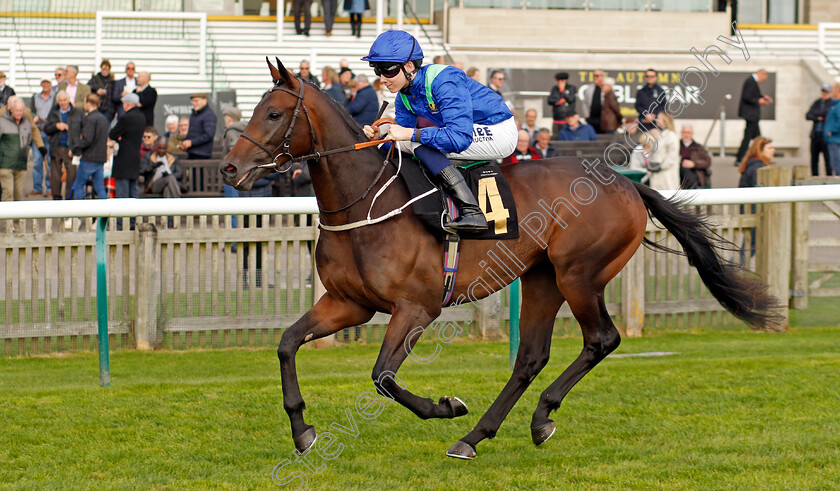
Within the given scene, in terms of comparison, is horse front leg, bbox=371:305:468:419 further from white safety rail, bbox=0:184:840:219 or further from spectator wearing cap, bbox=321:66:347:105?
spectator wearing cap, bbox=321:66:347:105

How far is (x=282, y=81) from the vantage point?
14.9ft

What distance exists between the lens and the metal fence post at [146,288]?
7.19 meters

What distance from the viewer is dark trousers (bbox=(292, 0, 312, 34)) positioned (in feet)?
65.9

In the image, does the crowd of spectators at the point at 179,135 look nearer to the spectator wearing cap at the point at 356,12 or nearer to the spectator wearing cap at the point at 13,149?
the spectator wearing cap at the point at 13,149

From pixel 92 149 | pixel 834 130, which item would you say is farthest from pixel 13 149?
pixel 834 130

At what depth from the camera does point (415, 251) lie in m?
4.66

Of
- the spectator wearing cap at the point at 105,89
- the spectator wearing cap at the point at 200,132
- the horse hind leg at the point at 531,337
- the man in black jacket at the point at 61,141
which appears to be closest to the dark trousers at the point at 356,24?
the spectator wearing cap at the point at 105,89

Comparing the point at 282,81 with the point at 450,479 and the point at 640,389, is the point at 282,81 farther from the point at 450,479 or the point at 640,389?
the point at 640,389

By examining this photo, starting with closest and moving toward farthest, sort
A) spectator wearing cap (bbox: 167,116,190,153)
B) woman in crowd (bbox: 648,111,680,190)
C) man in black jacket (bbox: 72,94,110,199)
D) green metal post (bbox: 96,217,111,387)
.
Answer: green metal post (bbox: 96,217,111,387), woman in crowd (bbox: 648,111,680,190), man in black jacket (bbox: 72,94,110,199), spectator wearing cap (bbox: 167,116,190,153)

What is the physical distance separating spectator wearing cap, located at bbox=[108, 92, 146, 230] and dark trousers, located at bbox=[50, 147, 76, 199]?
217 centimetres

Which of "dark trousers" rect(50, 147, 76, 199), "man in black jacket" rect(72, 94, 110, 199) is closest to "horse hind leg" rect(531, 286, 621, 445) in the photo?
"man in black jacket" rect(72, 94, 110, 199)

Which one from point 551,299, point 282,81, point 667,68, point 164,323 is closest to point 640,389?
point 551,299

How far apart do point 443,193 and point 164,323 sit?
10.6ft

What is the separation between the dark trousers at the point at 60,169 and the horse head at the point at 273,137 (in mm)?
9297
